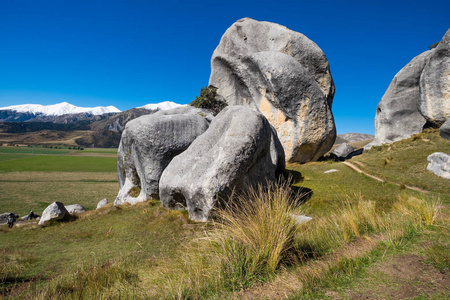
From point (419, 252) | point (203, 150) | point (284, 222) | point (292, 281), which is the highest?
point (203, 150)

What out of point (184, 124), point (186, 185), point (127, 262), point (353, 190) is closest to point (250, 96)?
point (184, 124)

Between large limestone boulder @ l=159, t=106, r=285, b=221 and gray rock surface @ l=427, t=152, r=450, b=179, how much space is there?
32.8ft

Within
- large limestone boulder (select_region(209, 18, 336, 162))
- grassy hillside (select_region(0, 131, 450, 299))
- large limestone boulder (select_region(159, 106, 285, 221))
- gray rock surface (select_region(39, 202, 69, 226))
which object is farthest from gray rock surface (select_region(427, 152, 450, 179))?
gray rock surface (select_region(39, 202, 69, 226))

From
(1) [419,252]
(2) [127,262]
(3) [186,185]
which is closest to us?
(1) [419,252]

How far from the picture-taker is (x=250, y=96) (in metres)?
25.7

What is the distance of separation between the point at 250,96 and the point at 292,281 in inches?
875

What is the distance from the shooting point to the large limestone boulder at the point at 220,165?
9750 millimetres

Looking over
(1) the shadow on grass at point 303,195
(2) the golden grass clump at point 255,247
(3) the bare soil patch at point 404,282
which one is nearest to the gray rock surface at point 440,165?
(1) the shadow on grass at point 303,195

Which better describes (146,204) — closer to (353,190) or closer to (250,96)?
(353,190)

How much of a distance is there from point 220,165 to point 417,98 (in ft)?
92.1

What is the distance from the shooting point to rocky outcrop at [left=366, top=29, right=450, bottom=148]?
923 inches

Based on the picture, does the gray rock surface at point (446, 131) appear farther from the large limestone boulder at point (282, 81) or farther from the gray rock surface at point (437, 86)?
the large limestone boulder at point (282, 81)

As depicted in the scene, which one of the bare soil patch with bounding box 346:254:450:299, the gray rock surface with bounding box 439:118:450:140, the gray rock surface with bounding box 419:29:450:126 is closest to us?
→ the bare soil patch with bounding box 346:254:450:299

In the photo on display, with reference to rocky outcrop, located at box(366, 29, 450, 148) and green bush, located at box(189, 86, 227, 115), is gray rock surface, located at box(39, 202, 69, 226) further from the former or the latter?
rocky outcrop, located at box(366, 29, 450, 148)
